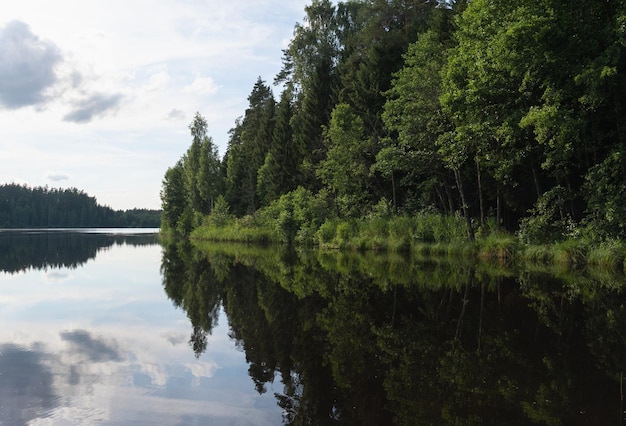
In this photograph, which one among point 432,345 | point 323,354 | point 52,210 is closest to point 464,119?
point 432,345

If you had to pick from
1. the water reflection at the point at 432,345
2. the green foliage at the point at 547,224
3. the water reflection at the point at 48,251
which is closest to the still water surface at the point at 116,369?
the water reflection at the point at 432,345

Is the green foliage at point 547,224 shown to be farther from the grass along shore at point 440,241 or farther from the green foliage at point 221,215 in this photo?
the green foliage at point 221,215

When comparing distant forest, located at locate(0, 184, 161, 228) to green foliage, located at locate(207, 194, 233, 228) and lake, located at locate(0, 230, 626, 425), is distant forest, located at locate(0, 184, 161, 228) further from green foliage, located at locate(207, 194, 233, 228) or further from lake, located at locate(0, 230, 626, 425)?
lake, located at locate(0, 230, 626, 425)

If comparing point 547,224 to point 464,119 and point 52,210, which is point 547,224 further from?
point 52,210

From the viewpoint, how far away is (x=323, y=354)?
7164 mm

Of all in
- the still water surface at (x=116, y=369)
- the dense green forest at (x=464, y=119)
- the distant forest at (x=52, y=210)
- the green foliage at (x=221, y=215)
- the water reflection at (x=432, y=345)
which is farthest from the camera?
the distant forest at (x=52, y=210)

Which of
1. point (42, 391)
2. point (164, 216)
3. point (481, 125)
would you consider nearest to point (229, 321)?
point (42, 391)

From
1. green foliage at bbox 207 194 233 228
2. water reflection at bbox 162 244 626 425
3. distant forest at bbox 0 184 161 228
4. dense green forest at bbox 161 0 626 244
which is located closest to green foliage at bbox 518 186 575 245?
dense green forest at bbox 161 0 626 244

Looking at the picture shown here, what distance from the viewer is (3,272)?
68.8 ft

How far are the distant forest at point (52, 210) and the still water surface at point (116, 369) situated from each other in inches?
7012

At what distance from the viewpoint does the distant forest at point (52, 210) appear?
165 meters

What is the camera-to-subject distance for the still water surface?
5.24 m

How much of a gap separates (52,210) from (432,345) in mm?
193112

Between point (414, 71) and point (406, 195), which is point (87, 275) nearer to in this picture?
point (414, 71)
